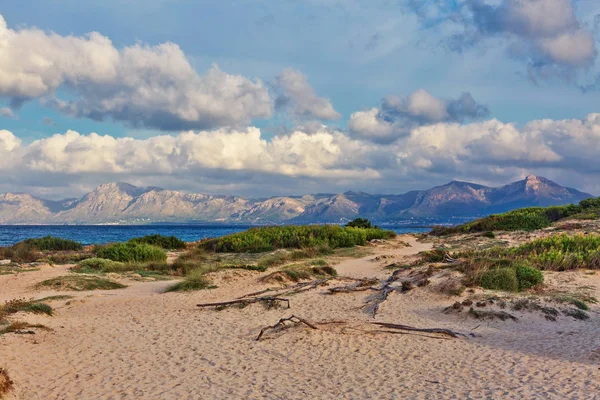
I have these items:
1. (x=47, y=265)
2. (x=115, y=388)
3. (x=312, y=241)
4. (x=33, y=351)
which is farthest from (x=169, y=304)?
(x=312, y=241)

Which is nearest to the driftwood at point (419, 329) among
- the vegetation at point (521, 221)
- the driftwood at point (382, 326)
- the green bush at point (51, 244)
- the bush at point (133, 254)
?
the driftwood at point (382, 326)

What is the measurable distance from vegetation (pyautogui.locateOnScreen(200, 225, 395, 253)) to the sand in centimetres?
1432

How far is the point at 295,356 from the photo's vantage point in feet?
29.2

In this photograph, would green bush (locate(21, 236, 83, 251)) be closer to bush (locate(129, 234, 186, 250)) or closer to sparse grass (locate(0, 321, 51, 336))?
bush (locate(129, 234, 186, 250))

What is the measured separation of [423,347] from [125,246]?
1950 cm

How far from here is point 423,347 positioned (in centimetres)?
932

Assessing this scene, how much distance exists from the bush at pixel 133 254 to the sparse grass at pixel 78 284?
5768 mm

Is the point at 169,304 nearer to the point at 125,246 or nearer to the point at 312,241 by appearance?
the point at 125,246

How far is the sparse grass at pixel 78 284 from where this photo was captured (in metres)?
16.5

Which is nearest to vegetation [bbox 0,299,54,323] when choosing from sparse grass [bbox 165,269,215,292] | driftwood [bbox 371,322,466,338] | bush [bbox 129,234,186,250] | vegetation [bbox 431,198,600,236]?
sparse grass [bbox 165,269,215,292]

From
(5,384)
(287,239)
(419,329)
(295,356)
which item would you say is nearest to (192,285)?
(295,356)

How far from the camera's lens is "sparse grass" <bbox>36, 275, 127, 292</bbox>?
54.0 ft

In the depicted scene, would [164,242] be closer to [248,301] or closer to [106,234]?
[248,301]

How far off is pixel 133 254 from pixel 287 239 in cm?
917
